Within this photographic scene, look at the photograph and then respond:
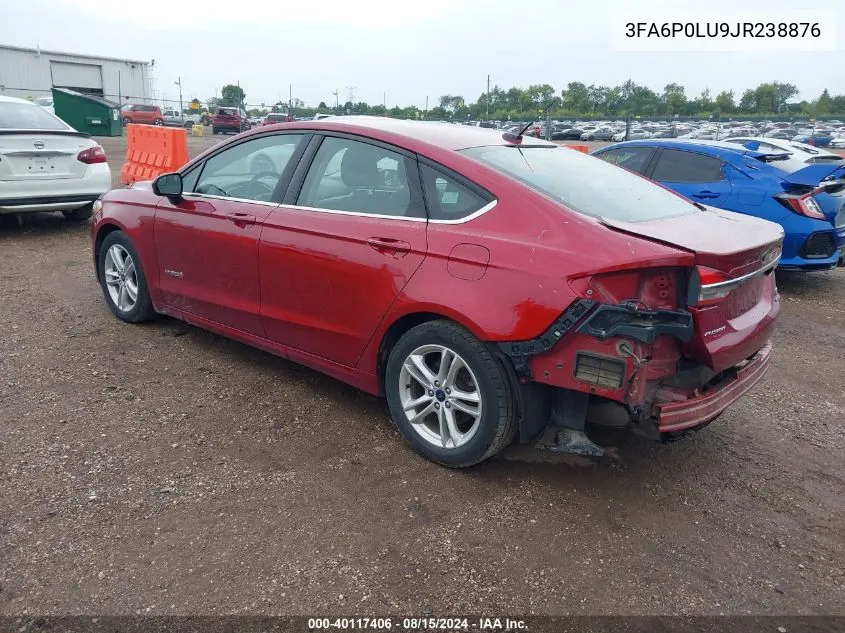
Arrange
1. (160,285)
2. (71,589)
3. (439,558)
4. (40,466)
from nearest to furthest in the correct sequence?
(71,589) < (439,558) < (40,466) < (160,285)

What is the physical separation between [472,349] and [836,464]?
2.04 metres

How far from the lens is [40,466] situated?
10.0ft

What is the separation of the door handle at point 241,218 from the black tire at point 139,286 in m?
1.15

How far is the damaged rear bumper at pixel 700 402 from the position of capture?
2.71 m

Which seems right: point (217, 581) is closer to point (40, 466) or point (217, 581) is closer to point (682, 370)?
point (40, 466)

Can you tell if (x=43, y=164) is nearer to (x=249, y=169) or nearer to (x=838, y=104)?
(x=249, y=169)

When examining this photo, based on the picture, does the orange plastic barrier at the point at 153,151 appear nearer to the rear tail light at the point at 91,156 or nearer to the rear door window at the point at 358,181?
the rear tail light at the point at 91,156

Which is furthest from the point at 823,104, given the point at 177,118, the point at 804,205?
the point at 804,205

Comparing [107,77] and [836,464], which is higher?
[107,77]

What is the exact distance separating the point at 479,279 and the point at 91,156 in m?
6.85

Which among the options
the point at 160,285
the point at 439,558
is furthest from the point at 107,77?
the point at 439,558

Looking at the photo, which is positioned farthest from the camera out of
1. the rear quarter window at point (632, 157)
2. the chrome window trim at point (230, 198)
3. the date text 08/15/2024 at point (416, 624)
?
the rear quarter window at point (632, 157)

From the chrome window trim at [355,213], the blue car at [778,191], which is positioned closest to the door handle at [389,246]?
the chrome window trim at [355,213]

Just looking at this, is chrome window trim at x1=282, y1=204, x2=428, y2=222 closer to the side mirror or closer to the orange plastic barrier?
the side mirror
